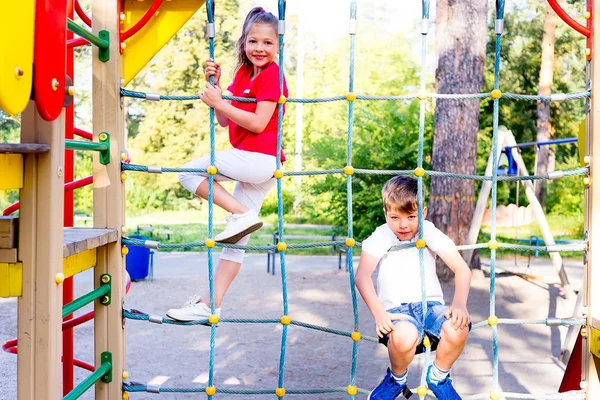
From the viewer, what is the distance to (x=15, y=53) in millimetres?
1668

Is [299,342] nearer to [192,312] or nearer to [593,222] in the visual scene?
[192,312]

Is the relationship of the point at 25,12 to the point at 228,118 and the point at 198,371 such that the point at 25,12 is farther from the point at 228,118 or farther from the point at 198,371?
the point at 198,371

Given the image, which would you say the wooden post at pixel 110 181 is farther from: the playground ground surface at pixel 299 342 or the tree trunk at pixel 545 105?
the tree trunk at pixel 545 105

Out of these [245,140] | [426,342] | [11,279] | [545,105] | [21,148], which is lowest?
[426,342]

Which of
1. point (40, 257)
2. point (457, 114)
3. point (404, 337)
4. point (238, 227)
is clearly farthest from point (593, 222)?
point (457, 114)

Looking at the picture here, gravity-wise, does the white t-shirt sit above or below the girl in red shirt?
below

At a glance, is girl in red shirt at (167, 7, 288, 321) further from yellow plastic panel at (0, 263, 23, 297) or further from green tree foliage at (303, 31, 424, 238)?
green tree foliage at (303, 31, 424, 238)

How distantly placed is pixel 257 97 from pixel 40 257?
3.69 feet

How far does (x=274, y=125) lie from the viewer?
2.94 meters

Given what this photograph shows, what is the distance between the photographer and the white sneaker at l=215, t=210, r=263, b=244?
2.84 meters

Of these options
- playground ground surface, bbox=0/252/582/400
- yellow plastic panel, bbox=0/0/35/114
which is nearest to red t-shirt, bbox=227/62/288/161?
yellow plastic panel, bbox=0/0/35/114

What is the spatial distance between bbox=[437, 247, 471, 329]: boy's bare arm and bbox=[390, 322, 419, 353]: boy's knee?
14 cm

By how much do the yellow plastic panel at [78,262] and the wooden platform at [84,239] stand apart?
4 cm

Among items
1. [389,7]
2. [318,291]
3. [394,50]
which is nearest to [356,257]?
[318,291]
